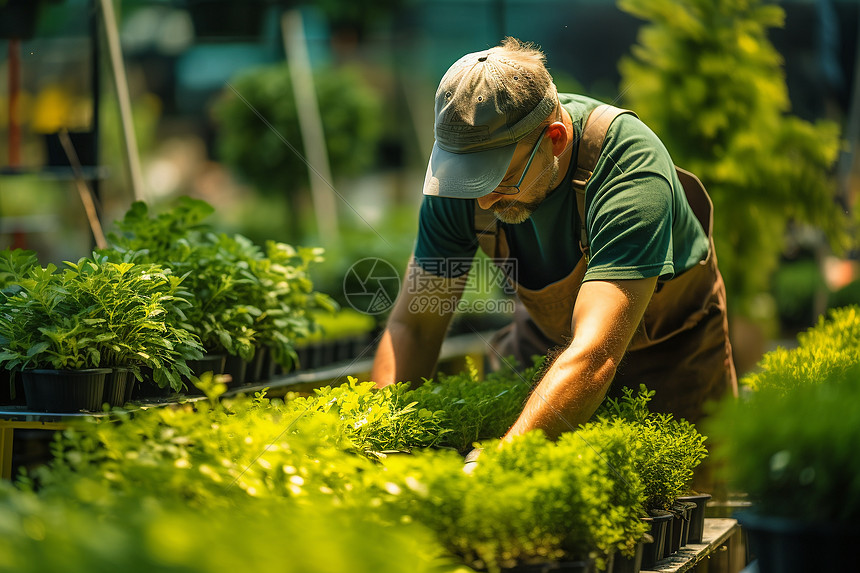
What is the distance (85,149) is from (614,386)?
8.02 feet

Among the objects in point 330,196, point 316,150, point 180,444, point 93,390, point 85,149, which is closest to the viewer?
point 180,444

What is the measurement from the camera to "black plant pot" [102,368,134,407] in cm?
217

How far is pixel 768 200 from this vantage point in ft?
15.0

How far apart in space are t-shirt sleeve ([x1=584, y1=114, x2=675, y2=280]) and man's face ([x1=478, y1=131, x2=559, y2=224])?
0.11 metres

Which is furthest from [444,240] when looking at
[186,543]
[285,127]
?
[285,127]

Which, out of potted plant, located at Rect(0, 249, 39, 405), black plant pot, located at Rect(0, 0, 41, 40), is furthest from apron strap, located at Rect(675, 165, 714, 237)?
black plant pot, located at Rect(0, 0, 41, 40)

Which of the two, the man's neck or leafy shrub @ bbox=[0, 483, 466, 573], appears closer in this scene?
leafy shrub @ bbox=[0, 483, 466, 573]

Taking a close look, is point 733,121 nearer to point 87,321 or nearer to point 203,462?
point 87,321

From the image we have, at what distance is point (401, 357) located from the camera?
252 centimetres

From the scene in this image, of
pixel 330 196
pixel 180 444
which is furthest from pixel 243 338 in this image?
pixel 330 196

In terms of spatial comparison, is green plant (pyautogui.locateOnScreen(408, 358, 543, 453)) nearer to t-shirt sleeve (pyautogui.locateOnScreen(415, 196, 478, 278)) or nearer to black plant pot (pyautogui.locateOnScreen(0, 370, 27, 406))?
t-shirt sleeve (pyautogui.locateOnScreen(415, 196, 478, 278))

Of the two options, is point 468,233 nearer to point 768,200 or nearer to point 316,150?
point 768,200

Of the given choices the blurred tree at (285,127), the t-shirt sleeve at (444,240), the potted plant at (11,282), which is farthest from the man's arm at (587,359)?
the blurred tree at (285,127)

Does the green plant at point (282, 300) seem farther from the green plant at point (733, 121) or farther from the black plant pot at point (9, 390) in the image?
the green plant at point (733, 121)
